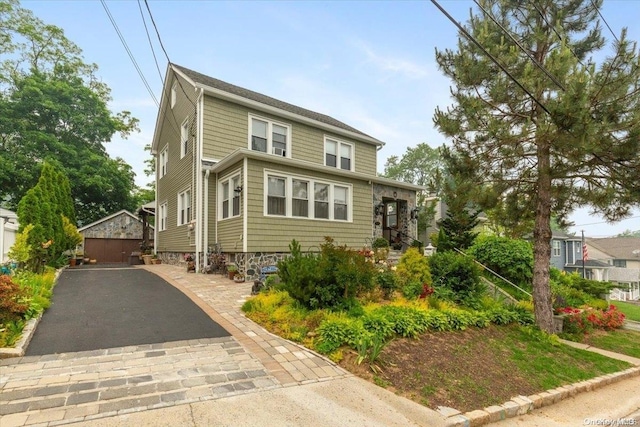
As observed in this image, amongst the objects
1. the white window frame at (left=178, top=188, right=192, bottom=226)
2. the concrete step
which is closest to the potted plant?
the white window frame at (left=178, top=188, right=192, bottom=226)

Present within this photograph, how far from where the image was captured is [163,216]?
57.1ft

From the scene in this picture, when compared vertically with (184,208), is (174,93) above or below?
above

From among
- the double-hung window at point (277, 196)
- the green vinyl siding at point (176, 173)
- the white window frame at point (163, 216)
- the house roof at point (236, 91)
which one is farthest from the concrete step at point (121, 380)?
the white window frame at point (163, 216)

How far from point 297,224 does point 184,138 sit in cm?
691

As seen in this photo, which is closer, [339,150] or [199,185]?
[199,185]

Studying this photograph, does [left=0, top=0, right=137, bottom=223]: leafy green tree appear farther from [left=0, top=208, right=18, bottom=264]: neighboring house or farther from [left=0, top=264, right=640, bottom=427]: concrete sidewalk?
[left=0, top=264, right=640, bottom=427]: concrete sidewalk

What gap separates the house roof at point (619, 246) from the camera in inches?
1560

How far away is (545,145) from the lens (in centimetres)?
717

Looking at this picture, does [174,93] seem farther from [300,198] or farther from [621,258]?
[621,258]

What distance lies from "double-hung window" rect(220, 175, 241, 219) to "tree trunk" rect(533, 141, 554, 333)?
27.6 ft

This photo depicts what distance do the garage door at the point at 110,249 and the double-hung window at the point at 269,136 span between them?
12158mm

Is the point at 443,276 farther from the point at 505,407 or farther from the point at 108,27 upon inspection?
the point at 108,27

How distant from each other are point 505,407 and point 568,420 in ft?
2.76

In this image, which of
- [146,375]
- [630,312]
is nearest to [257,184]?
[146,375]
